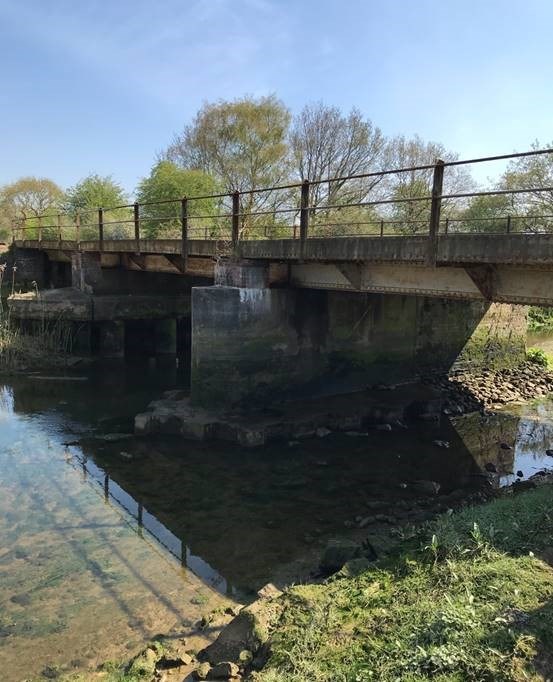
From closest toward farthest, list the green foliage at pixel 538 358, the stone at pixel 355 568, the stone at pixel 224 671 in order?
the stone at pixel 224 671 → the stone at pixel 355 568 → the green foliage at pixel 538 358

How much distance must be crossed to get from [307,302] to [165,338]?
366 inches

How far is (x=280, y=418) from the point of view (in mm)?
11664

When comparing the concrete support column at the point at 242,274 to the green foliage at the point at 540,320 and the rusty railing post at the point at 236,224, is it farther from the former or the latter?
the green foliage at the point at 540,320

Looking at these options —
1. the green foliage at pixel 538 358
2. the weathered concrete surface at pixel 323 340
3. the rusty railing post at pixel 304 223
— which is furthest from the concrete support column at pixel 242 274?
the green foliage at pixel 538 358

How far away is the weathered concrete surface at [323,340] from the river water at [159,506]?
1763mm

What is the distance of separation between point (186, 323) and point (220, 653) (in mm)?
16581

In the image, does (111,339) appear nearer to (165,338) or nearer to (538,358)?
(165,338)

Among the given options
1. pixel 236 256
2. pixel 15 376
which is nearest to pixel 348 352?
pixel 236 256

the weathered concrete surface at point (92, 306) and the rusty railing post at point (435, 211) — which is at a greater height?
the rusty railing post at point (435, 211)

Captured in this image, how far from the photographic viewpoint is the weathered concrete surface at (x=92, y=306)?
18.0 m

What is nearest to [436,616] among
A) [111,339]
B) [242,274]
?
[242,274]

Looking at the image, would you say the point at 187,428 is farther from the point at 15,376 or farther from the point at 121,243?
the point at 121,243

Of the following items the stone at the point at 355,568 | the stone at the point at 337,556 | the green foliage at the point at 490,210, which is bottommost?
the stone at the point at 337,556

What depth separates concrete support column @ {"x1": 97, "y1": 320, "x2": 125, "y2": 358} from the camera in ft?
62.5
